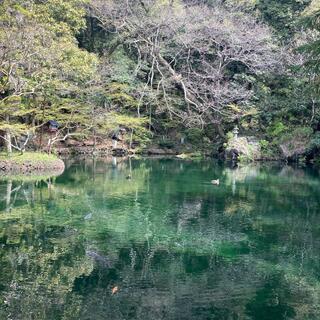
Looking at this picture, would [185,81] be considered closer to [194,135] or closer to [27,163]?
[194,135]

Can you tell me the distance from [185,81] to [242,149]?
669 centimetres

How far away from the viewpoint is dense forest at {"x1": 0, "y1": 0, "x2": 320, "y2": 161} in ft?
106

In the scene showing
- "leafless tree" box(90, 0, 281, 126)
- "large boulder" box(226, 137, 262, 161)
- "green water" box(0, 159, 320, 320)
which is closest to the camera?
"green water" box(0, 159, 320, 320)

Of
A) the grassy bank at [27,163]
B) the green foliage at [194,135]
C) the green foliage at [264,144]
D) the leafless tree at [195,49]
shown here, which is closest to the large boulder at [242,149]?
the green foliage at [264,144]

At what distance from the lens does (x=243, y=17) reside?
3447 cm

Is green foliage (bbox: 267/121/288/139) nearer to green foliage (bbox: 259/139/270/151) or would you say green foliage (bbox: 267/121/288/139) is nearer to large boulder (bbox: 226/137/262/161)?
green foliage (bbox: 259/139/270/151)

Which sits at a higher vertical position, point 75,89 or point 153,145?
point 75,89

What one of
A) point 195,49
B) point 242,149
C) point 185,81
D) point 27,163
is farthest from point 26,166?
point 195,49

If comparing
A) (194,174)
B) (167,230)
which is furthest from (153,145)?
(167,230)

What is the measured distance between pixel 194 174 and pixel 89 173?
547 cm

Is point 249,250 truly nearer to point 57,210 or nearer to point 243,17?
point 57,210

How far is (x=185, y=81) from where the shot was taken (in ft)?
118

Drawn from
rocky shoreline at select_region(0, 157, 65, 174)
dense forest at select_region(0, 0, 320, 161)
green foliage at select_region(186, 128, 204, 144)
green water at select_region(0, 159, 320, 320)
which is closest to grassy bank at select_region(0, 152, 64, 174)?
rocky shoreline at select_region(0, 157, 65, 174)

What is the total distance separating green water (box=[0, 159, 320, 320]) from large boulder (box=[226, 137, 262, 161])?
11202 mm
